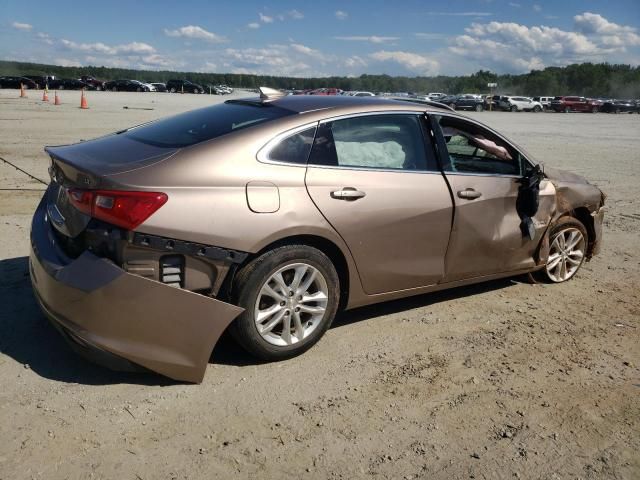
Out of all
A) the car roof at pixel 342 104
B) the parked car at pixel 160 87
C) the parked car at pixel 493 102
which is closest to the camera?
the car roof at pixel 342 104

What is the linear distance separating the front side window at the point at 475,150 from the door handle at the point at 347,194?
37.1 inches

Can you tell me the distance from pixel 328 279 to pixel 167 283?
3.44ft

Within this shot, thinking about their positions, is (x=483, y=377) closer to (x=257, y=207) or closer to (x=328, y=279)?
(x=328, y=279)

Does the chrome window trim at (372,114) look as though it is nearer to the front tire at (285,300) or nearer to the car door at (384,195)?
the car door at (384,195)

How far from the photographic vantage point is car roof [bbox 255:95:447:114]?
13.3 feet

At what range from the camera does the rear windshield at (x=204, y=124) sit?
12.1 feet

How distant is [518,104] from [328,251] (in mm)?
59834

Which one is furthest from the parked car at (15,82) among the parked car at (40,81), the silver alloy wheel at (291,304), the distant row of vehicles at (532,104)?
the silver alloy wheel at (291,304)

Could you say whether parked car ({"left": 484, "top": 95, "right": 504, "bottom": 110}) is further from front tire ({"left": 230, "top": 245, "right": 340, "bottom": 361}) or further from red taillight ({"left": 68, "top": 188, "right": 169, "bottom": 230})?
red taillight ({"left": 68, "top": 188, "right": 169, "bottom": 230})

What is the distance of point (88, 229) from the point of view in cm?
321

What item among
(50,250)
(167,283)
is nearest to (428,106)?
(167,283)

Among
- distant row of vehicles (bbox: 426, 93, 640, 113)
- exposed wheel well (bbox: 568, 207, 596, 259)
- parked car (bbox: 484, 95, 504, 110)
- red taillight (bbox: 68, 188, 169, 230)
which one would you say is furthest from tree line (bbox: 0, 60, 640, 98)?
red taillight (bbox: 68, 188, 169, 230)

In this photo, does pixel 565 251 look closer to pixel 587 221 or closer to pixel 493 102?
pixel 587 221

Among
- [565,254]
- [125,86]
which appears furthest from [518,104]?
[565,254]
